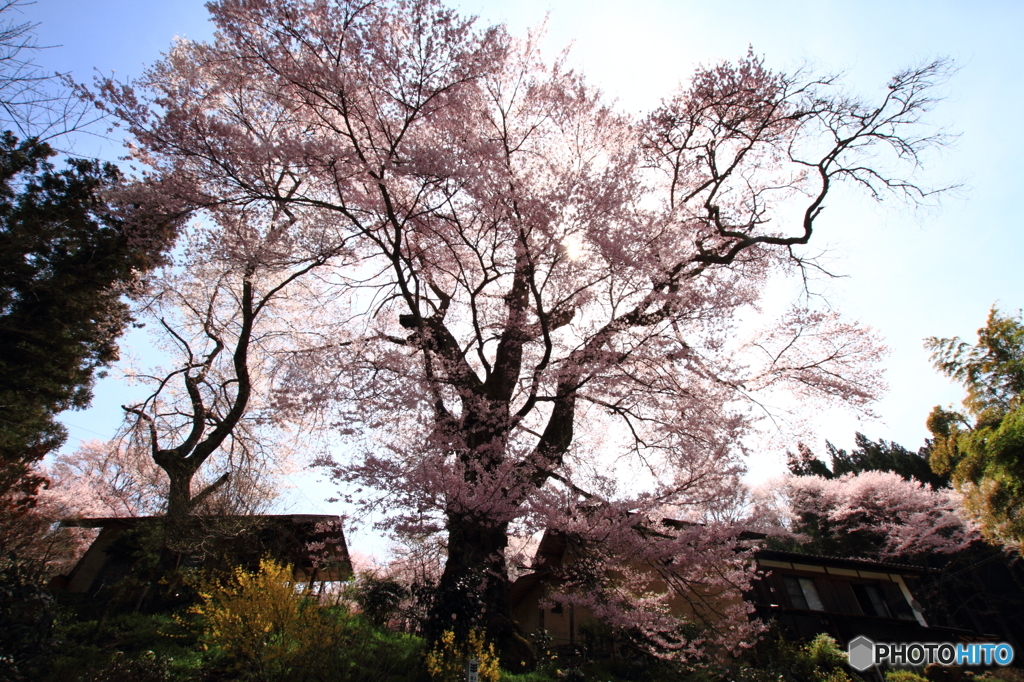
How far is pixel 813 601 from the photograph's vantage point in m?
13.3

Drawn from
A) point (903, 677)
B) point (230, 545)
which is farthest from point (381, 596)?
point (903, 677)

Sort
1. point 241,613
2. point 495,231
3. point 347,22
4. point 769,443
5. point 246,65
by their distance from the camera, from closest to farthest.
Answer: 1. point 241,613
2. point 347,22
3. point 246,65
4. point 495,231
5. point 769,443

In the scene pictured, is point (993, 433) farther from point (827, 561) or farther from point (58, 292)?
point (58, 292)

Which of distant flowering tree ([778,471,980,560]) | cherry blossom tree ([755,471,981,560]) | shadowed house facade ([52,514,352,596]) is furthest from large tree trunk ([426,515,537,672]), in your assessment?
distant flowering tree ([778,471,980,560])

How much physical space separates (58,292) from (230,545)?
637 cm

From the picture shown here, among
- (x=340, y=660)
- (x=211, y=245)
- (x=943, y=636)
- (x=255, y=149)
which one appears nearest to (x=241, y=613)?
(x=340, y=660)

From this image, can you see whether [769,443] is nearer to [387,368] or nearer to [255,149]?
[387,368]

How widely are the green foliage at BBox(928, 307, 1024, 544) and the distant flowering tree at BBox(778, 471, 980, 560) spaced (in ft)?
46.2

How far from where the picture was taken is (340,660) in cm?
532

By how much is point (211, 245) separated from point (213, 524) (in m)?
6.48

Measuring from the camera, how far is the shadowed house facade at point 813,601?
11.7 meters

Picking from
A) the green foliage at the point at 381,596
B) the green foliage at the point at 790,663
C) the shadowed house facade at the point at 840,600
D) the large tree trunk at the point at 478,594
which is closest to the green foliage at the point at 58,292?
the green foliage at the point at 381,596

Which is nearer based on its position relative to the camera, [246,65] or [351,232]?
[246,65]

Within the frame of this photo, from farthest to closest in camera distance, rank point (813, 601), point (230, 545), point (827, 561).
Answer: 1. point (827, 561)
2. point (813, 601)
3. point (230, 545)
